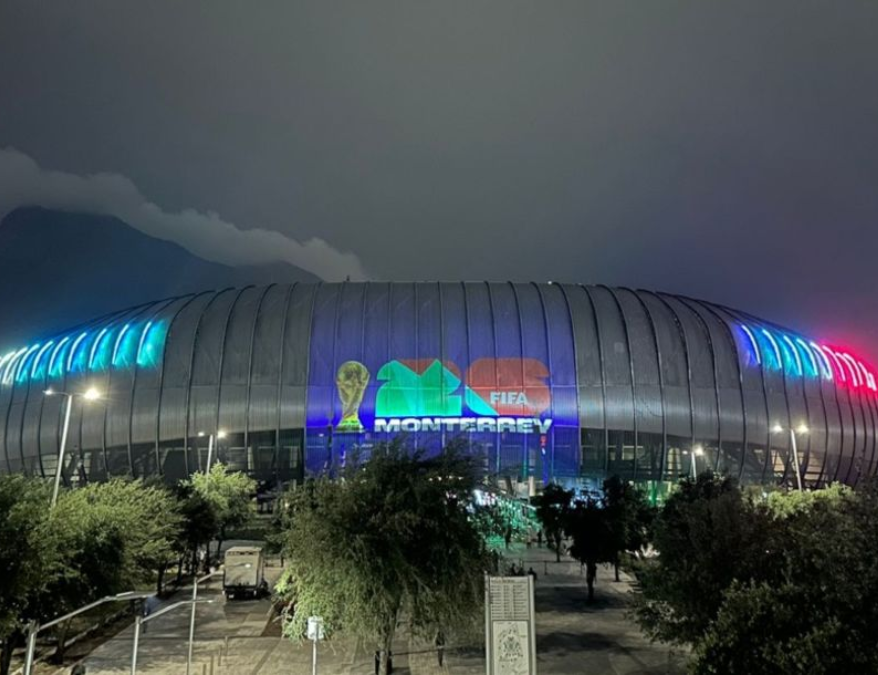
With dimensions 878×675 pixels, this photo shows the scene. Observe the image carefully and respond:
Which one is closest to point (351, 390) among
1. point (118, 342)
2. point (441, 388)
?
point (441, 388)

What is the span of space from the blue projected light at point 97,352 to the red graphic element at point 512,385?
32.7 metres

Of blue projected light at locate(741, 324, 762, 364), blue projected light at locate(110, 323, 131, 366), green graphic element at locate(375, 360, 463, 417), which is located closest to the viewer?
green graphic element at locate(375, 360, 463, 417)

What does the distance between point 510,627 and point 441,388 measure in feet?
168

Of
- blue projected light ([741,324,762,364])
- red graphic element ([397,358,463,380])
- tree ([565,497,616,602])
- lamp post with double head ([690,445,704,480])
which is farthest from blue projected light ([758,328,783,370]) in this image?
tree ([565,497,616,602])

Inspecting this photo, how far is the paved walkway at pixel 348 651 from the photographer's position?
2072cm

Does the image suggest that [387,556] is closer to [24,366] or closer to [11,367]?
[24,366]

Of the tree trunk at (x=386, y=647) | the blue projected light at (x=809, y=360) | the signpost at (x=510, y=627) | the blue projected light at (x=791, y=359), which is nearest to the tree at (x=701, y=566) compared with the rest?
the signpost at (x=510, y=627)

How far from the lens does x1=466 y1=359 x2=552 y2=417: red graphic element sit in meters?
64.6

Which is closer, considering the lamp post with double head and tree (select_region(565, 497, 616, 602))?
tree (select_region(565, 497, 616, 602))

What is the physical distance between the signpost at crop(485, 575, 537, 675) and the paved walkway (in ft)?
17.1

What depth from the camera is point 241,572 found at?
33.7 metres

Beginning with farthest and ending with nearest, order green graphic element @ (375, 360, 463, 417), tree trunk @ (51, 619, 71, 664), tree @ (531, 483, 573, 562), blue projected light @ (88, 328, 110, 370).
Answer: blue projected light @ (88, 328, 110, 370) < green graphic element @ (375, 360, 463, 417) < tree @ (531, 483, 573, 562) < tree trunk @ (51, 619, 71, 664)

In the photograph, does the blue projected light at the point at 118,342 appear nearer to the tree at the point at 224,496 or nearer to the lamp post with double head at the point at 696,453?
the tree at the point at 224,496

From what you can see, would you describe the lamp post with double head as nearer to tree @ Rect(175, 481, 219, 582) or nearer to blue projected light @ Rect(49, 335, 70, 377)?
tree @ Rect(175, 481, 219, 582)
